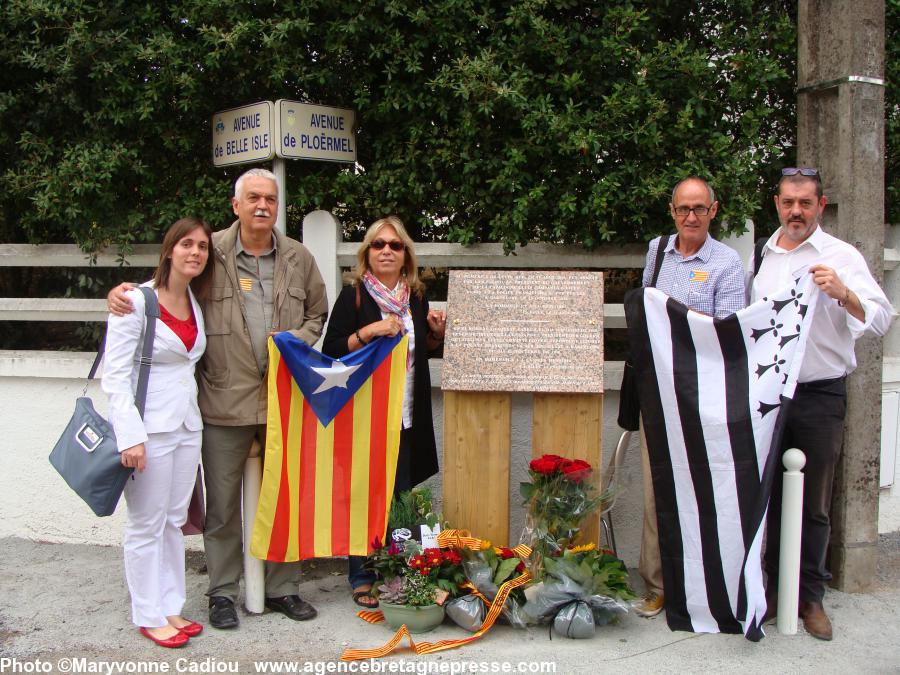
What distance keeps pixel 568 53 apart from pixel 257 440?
2736mm

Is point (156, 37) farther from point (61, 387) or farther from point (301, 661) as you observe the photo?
point (301, 661)

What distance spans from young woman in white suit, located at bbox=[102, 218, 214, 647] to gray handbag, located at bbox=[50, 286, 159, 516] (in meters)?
0.04

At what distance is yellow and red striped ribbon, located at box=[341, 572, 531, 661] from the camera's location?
361 cm

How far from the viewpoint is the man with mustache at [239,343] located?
3852mm

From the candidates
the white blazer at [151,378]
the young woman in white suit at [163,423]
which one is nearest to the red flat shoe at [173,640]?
the young woman in white suit at [163,423]

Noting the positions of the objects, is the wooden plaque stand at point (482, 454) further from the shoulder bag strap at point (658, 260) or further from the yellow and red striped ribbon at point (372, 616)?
the shoulder bag strap at point (658, 260)

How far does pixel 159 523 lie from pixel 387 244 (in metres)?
1.65

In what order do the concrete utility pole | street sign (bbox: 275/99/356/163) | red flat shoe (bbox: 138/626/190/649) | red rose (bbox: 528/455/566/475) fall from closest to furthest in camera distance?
red flat shoe (bbox: 138/626/190/649), red rose (bbox: 528/455/566/475), the concrete utility pole, street sign (bbox: 275/99/356/163)

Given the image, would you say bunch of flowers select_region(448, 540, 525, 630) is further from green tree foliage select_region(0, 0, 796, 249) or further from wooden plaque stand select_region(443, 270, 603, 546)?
green tree foliage select_region(0, 0, 796, 249)

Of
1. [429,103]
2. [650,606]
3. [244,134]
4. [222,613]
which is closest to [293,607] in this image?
[222,613]

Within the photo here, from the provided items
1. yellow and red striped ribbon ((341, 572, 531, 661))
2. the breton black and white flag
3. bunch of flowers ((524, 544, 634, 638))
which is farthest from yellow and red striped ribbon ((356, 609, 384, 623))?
the breton black and white flag

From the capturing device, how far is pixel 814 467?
3.83 m

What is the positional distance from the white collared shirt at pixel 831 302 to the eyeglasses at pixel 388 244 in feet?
5.64

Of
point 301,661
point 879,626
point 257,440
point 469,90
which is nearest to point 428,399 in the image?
point 257,440
